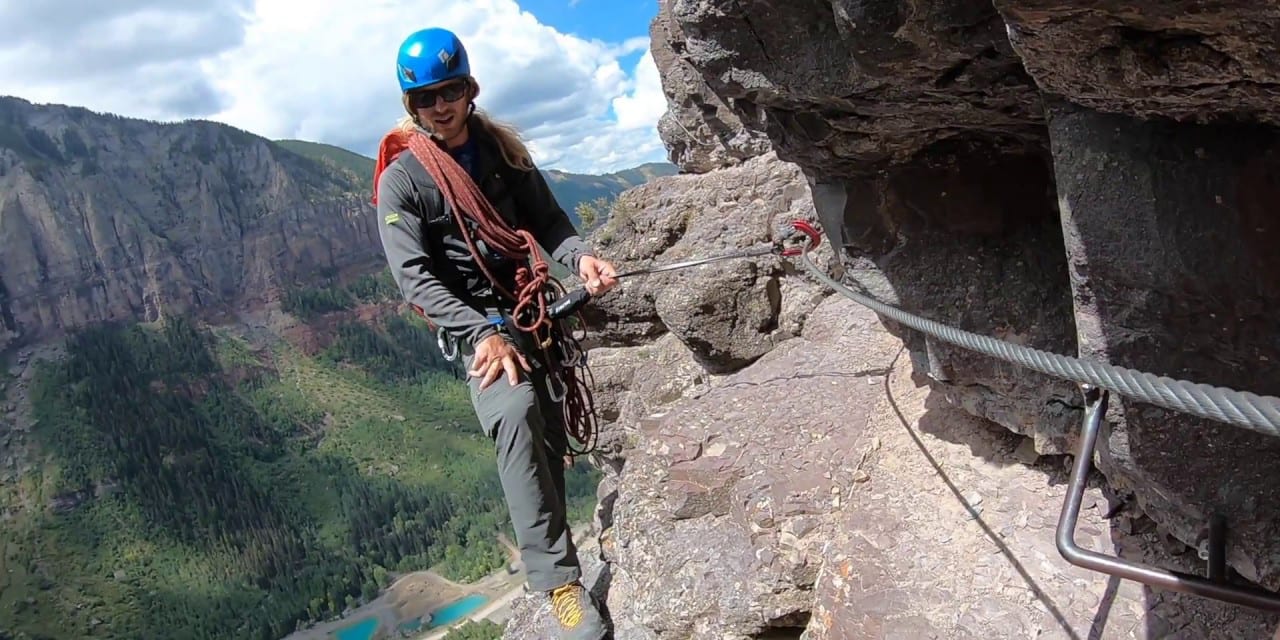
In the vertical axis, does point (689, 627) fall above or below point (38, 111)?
below

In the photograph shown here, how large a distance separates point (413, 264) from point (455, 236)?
0.43 metres

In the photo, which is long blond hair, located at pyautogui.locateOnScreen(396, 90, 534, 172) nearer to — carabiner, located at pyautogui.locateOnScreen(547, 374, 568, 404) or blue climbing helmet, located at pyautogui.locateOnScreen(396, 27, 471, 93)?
blue climbing helmet, located at pyautogui.locateOnScreen(396, 27, 471, 93)

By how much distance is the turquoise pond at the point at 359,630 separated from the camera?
89.2 m

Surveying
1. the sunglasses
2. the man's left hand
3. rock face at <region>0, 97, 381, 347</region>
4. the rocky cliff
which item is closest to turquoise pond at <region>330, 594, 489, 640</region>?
the rocky cliff

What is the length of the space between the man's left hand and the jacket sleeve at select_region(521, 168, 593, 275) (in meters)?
0.30

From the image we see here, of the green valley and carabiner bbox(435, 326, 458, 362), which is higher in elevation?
carabiner bbox(435, 326, 458, 362)

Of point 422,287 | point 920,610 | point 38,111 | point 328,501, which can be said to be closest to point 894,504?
point 920,610

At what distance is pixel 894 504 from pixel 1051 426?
1.08m

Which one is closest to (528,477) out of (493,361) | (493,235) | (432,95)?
(493,361)

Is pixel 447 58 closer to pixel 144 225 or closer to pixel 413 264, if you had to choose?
pixel 413 264

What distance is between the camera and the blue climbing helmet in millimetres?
4586

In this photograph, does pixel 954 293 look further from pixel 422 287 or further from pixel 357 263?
pixel 357 263

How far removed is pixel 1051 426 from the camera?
153 inches

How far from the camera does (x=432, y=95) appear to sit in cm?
475
